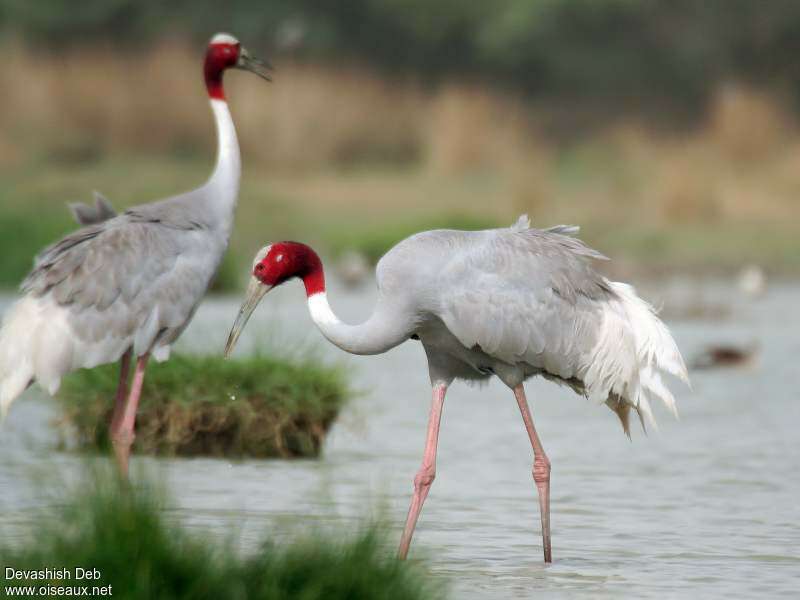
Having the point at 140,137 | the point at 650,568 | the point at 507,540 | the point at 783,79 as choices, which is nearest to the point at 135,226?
the point at 507,540

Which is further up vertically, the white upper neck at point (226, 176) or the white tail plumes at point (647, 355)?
the white upper neck at point (226, 176)

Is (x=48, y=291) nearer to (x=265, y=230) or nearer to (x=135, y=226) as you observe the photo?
(x=135, y=226)

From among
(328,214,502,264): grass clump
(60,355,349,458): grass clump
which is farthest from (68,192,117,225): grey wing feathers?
(328,214,502,264): grass clump

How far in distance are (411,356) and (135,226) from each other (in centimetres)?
719

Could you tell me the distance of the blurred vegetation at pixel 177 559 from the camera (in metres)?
5.44

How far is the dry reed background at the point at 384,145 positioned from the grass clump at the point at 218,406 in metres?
13.6

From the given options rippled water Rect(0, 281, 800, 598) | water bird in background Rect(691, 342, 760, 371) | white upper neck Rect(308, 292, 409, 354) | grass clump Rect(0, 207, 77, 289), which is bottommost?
rippled water Rect(0, 281, 800, 598)

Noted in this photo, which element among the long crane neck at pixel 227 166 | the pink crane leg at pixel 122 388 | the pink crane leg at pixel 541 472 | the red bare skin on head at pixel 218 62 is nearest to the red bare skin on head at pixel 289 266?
the pink crane leg at pixel 541 472

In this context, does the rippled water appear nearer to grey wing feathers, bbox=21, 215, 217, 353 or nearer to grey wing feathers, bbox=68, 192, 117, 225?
grey wing feathers, bbox=21, 215, 217, 353

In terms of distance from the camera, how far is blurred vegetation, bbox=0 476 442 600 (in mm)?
5441

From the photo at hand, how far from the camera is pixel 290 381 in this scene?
952 centimetres

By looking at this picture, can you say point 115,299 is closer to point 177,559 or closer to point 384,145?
point 177,559

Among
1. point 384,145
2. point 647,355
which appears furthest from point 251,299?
point 384,145

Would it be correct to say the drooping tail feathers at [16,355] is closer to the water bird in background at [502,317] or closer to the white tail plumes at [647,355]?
the water bird in background at [502,317]
